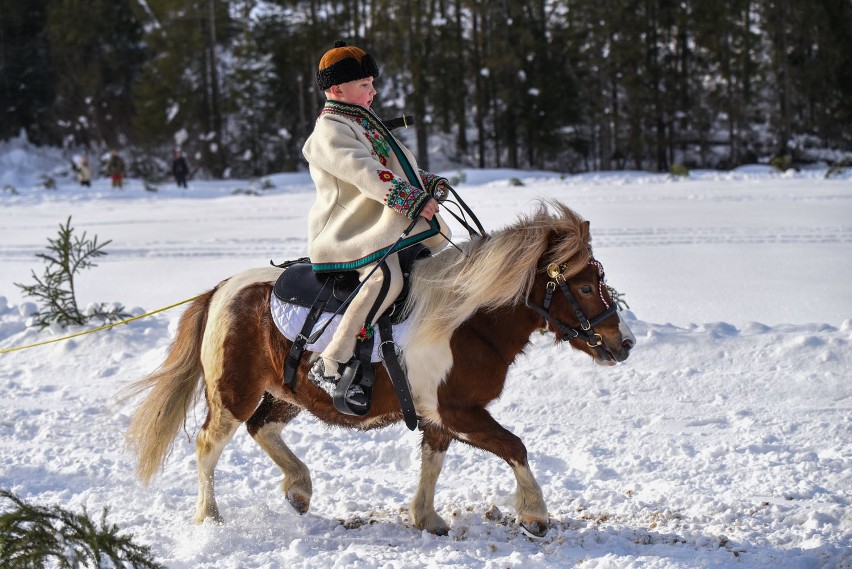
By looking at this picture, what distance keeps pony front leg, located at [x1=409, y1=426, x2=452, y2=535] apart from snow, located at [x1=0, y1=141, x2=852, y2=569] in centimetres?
8

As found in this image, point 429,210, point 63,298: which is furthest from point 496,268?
point 63,298

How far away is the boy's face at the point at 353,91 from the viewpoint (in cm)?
389

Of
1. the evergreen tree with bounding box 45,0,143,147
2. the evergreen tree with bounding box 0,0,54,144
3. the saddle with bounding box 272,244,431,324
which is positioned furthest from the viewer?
the evergreen tree with bounding box 45,0,143,147

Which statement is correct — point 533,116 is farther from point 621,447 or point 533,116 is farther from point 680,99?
point 621,447

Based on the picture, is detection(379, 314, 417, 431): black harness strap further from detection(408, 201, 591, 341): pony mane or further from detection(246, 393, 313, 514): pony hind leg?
detection(246, 393, 313, 514): pony hind leg

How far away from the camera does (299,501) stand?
4414mm

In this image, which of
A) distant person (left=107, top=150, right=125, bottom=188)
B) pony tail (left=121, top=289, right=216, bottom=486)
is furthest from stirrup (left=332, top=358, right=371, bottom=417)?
distant person (left=107, top=150, right=125, bottom=188)

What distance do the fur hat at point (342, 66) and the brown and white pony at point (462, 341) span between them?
90 centimetres

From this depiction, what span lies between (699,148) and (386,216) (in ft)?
108

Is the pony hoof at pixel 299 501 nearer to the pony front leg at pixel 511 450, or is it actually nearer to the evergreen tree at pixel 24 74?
the pony front leg at pixel 511 450

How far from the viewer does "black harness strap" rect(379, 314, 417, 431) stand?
385 centimetres

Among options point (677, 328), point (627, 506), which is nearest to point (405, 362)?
point (627, 506)

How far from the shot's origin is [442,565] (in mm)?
3641

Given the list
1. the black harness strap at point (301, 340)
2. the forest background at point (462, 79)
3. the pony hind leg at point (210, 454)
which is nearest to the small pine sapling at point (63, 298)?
the pony hind leg at point (210, 454)
